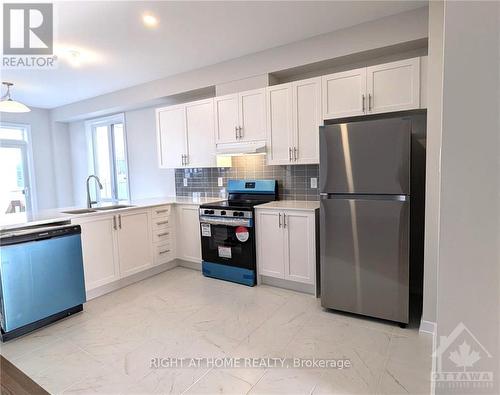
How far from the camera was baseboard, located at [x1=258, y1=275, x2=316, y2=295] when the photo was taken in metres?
3.14

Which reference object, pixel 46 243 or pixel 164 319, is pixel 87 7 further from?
pixel 164 319

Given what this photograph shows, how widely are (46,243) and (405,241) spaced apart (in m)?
2.99

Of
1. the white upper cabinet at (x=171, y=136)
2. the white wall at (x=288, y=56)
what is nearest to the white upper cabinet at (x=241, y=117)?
the white wall at (x=288, y=56)

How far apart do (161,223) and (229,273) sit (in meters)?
1.14

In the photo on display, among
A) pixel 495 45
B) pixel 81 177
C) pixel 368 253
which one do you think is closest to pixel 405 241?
pixel 368 253

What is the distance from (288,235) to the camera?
10.3 ft

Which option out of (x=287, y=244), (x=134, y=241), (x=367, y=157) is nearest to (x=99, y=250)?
(x=134, y=241)

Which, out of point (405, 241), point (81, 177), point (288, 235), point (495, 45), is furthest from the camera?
point (81, 177)

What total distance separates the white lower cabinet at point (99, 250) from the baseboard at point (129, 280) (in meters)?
0.10

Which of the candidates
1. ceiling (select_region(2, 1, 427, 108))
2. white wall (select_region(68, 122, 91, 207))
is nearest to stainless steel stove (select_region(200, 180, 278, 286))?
ceiling (select_region(2, 1, 427, 108))

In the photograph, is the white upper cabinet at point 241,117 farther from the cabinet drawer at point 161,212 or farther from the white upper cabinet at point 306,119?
the cabinet drawer at point 161,212

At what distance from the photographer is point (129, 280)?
3.57 metres

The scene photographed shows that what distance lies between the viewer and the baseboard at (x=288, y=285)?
314 centimetres

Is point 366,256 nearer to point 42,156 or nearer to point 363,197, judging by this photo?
point 363,197
